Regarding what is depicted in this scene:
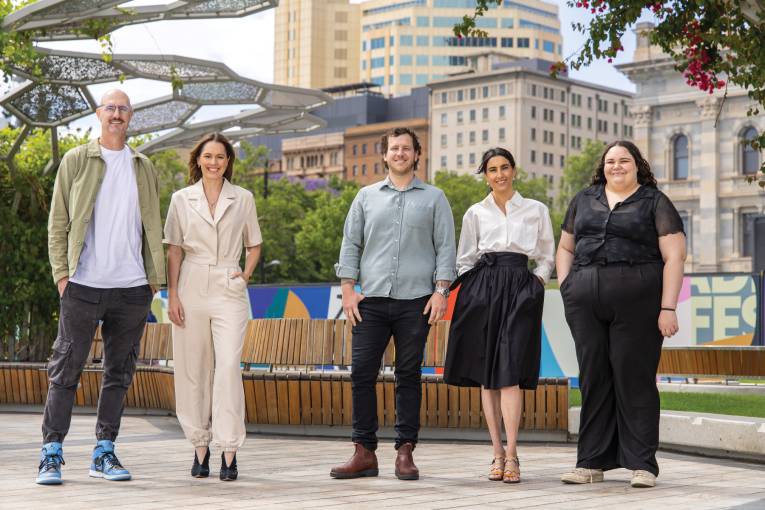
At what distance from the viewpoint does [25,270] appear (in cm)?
1611

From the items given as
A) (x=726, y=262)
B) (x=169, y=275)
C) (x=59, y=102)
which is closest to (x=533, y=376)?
(x=169, y=275)

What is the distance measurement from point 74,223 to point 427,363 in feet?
14.3

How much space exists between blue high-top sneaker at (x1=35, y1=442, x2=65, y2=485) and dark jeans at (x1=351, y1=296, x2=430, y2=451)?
5.57 ft

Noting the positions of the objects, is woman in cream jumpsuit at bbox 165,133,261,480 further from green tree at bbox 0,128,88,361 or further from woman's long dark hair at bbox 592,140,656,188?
green tree at bbox 0,128,88,361

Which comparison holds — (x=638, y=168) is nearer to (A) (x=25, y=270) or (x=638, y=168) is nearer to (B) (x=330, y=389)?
(B) (x=330, y=389)

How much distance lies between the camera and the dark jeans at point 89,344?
24.1 ft

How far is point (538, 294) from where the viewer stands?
7641 millimetres

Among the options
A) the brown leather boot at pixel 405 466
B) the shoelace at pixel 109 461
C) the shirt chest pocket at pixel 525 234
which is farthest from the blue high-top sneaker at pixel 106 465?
the shirt chest pocket at pixel 525 234

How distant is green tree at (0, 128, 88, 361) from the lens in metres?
16.1

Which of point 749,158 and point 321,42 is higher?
point 321,42

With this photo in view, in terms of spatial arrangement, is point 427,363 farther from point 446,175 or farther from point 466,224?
point 446,175

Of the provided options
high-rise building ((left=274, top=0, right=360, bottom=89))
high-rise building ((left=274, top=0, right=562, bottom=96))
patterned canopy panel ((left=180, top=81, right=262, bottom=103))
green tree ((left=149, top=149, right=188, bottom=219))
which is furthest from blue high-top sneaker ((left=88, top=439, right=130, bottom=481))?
high-rise building ((left=274, top=0, right=360, bottom=89))

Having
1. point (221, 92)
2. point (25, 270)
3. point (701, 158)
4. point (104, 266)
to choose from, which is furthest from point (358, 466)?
point (701, 158)

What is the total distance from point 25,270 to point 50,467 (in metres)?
9.36
